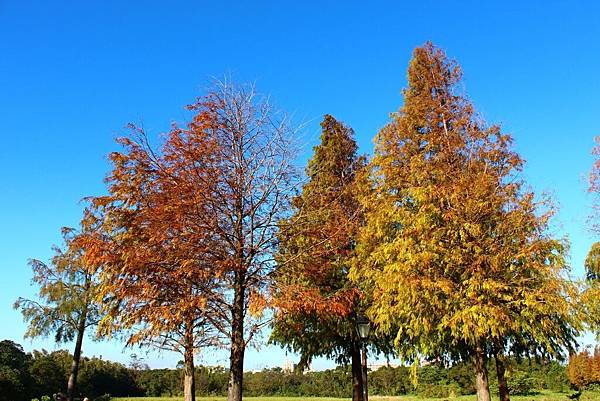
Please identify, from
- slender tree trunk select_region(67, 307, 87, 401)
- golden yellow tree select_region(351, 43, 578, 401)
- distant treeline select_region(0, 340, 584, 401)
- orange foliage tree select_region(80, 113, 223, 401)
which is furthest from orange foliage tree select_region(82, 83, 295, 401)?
distant treeline select_region(0, 340, 584, 401)

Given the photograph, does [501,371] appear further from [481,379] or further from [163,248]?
[163,248]

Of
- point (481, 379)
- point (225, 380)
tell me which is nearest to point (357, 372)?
point (481, 379)

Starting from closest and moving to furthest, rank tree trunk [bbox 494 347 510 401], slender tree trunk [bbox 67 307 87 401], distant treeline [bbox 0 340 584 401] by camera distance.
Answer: tree trunk [bbox 494 347 510 401], slender tree trunk [bbox 67 307 87 401], distant treeline [bbox 0 340 584 401]

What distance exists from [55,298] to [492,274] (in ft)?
63.6

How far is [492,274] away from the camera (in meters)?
13.3

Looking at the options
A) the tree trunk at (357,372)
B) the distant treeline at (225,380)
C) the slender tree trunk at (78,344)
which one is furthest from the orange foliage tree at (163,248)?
the distant treeline at (225,380)

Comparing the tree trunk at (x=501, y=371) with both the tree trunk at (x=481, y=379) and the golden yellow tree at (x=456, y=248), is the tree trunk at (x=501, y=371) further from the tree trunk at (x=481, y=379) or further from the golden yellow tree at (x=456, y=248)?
the tree trunk at (x=481, y=379)

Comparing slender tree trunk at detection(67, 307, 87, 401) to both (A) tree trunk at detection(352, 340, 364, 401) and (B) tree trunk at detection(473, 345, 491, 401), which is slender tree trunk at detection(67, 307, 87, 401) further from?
(B) tree trunk at detection(473, 345, 491, 401)

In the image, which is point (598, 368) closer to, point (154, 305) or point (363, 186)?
point (363, 186)

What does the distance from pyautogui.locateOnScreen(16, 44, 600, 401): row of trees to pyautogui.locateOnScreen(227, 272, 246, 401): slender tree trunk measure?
31mm

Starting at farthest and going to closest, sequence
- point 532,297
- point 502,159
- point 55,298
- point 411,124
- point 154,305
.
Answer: point 55,298
point 411,124
point 502,159
point 532,297
point 154,305

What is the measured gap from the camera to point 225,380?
4378 cm

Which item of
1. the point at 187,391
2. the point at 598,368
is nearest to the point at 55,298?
the point at 187,391

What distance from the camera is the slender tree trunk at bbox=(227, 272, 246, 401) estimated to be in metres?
10.3
